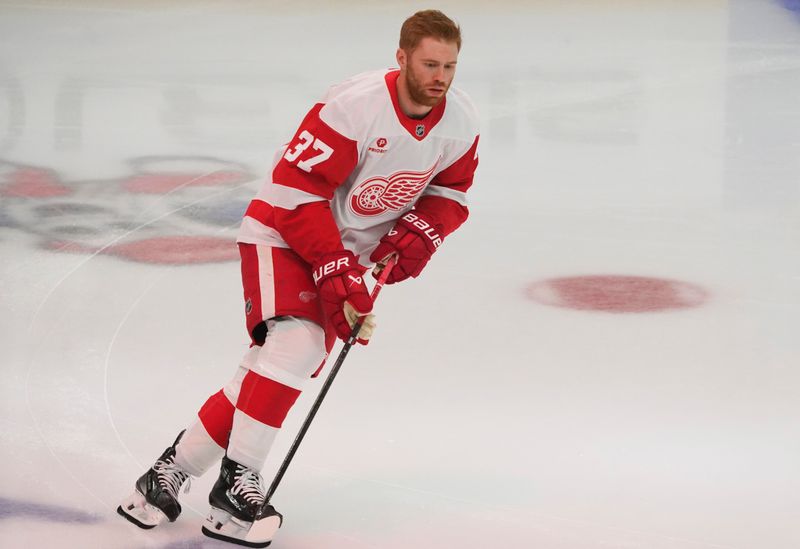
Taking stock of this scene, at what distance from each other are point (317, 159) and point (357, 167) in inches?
4.8

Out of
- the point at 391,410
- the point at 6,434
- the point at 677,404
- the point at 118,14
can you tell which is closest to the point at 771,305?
the point at 677,404

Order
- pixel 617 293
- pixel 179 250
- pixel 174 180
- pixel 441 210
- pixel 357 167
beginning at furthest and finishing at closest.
A: pixel 174 180
pixel 179 250
pixel 617 293
pixel 441 210
pixel 357 167

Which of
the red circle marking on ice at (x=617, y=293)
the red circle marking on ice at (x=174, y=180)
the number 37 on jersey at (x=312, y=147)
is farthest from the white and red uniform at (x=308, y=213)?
the red circle marking on ice at (x=174, y=180)

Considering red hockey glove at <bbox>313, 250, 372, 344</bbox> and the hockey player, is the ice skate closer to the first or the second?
the hockey player

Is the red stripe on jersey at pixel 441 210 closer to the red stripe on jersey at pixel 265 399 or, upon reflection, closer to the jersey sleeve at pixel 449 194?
the jersey sleeve at pixel 449 194

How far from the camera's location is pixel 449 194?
2.44 m

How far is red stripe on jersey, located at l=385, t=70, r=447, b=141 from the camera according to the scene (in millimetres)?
2219

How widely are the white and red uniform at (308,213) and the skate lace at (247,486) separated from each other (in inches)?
0.7

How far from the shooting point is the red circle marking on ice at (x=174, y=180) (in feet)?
14.4

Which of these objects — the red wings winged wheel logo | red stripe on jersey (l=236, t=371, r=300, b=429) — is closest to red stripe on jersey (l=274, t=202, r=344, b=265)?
the red wings winged wheel logo

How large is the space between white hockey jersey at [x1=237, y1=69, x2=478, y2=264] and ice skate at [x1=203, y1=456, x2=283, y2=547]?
0.39 meters

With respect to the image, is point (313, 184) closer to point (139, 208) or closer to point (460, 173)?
point (460, 173)

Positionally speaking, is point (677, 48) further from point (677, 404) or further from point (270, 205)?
point (270, 205)

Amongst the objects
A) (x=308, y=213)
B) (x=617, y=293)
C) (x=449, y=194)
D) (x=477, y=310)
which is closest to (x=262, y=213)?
(x=308, y=213)
